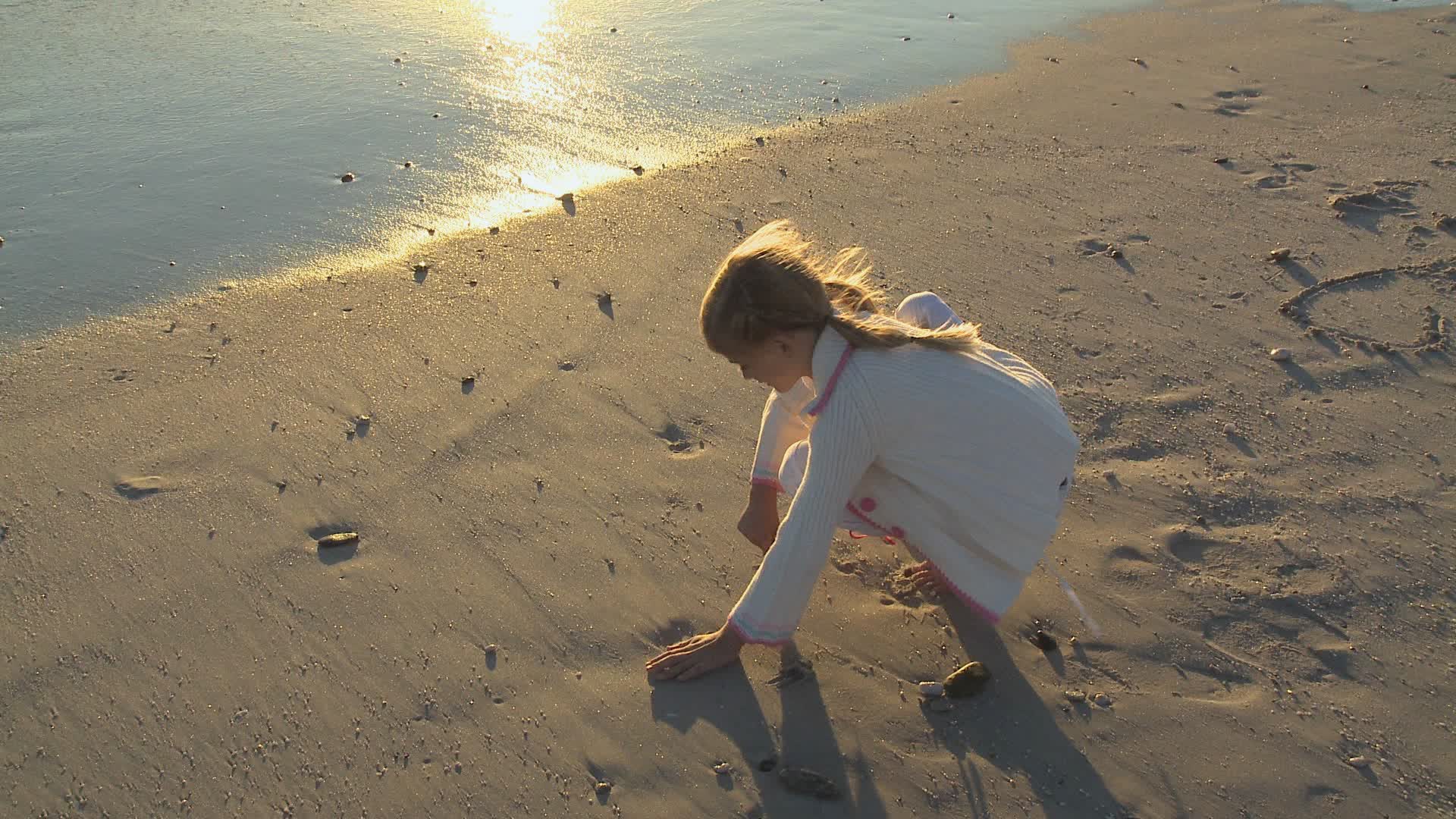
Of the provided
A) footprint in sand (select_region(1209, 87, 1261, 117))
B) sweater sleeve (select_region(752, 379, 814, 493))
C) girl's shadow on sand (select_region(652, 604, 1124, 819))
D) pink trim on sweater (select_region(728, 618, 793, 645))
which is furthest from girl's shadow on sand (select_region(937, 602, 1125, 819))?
footprint in sand (select_region(1209, 87, 1261, 117))

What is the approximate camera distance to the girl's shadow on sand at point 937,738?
2330 mm

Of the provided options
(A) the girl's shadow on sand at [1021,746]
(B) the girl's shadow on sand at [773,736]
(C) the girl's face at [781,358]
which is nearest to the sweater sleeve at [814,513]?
(C) the girl's face at [781,358]

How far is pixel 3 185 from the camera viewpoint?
520 cm

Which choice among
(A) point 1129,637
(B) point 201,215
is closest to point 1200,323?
(A) point 1129,637

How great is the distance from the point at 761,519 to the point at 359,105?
445cm

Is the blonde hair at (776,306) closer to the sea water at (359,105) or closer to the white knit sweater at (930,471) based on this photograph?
the white knit sweater at (930,471)

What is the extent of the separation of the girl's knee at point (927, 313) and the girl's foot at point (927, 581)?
631 mm

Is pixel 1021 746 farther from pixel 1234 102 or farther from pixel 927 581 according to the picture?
pixel 1234 102

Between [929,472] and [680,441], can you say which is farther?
[680,441]

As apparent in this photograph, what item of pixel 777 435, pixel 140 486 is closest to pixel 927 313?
pixel 777 435

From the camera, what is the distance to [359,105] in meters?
6.14

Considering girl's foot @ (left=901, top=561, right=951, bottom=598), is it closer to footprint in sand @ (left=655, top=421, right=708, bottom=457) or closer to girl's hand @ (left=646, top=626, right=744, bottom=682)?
girl's hand @ (left=646, top=626, right=744, bottom=682)

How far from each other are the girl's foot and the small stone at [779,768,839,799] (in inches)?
26.9

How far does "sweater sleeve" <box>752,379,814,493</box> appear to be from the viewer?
2779 millimetres
